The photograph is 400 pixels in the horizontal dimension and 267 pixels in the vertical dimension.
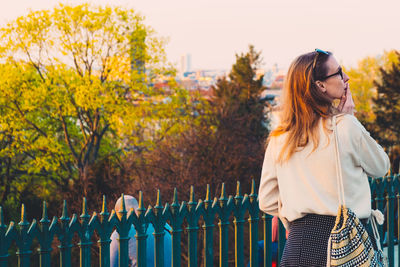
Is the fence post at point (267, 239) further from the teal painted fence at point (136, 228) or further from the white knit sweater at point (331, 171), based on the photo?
the white knit sweater at point (331, 171)

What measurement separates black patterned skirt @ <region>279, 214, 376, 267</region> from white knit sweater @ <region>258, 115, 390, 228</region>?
4cm

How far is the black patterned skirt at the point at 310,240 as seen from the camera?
8.38ft

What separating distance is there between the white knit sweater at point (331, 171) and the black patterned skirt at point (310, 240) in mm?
41

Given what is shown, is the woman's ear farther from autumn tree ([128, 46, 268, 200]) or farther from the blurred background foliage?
the blurred background foliage

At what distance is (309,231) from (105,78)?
33653mm

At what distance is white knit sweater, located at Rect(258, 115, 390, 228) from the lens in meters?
2.48

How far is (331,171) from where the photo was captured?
250 cm

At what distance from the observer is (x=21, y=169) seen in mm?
35750

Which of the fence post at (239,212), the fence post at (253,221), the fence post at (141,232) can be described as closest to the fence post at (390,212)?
the fence post at (253,221)

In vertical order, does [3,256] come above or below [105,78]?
below

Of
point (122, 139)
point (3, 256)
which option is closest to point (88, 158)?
point (122, 139)

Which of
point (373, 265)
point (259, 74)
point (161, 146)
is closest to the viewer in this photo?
point (373, 265)

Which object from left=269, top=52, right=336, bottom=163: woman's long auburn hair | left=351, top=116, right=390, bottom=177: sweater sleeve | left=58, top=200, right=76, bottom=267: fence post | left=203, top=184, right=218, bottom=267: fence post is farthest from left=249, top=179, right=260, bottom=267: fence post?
left=58, top=200, right=76, bottom=267: fence post

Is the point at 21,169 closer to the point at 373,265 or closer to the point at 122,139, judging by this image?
the point at 122,139
